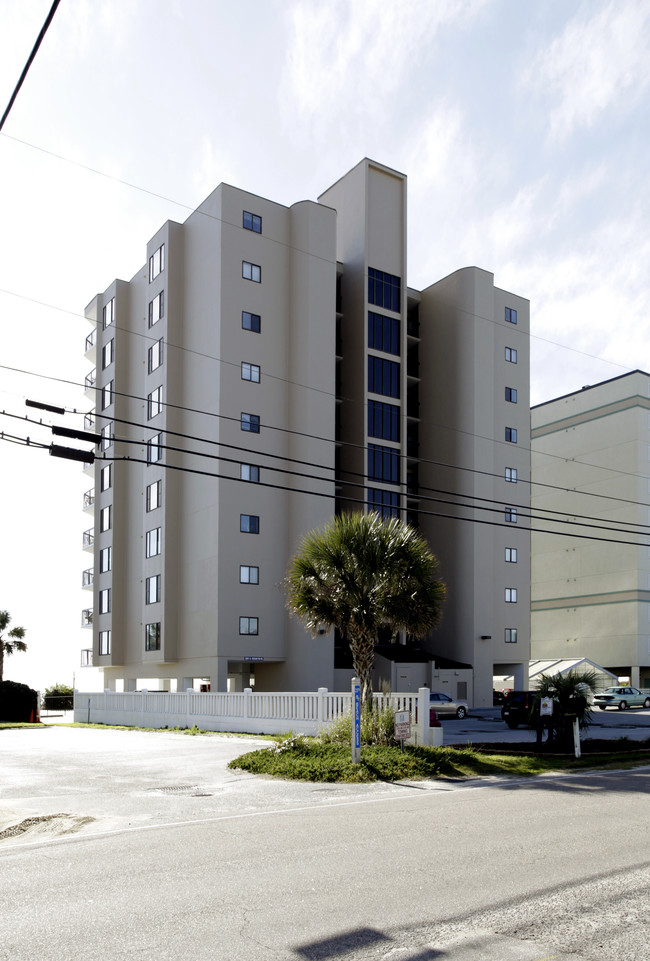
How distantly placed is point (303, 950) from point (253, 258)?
43862mm

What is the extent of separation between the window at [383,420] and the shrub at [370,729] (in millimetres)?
32027

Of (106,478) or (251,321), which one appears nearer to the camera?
(251,321)

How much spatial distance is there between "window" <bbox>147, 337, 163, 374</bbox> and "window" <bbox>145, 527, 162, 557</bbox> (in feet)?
30.2

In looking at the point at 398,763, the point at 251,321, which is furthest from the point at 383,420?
the point at 398,763

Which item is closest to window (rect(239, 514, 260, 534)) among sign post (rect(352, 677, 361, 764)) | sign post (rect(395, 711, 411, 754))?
sign post (rect(395, 711, 411, 754))

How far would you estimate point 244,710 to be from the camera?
27984 mm

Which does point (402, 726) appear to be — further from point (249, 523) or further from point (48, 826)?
point (249, 523)

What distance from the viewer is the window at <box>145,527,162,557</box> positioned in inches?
1909

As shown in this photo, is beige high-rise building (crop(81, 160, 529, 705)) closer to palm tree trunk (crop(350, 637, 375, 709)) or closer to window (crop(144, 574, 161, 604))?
window (crop(144, 574, 161, 604))

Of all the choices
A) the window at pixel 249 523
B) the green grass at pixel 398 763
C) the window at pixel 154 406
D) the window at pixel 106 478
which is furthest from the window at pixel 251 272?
the green grass at pixel 398 763

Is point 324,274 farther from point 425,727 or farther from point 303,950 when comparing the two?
point 303,950

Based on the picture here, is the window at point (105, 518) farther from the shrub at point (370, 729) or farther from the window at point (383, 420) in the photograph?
the shrub at point (370, 729)

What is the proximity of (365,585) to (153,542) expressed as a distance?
1200 inches

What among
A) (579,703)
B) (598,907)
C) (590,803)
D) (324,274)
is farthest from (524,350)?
(598,907)
